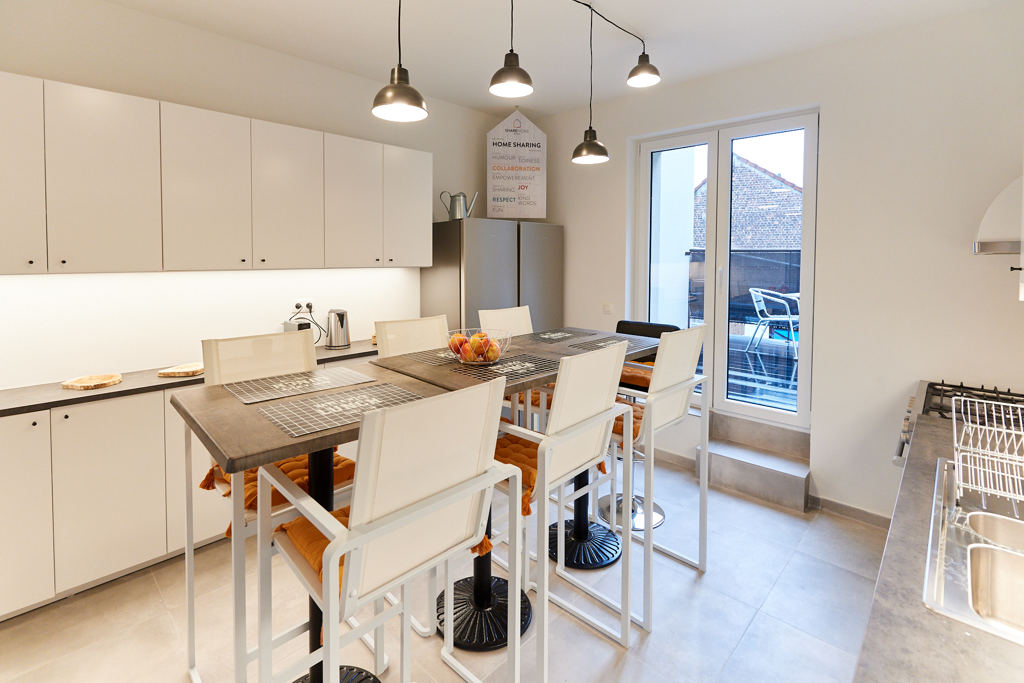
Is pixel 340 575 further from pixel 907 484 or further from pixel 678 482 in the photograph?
pixel 678 482

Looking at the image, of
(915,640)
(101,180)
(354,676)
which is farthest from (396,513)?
(101,180)

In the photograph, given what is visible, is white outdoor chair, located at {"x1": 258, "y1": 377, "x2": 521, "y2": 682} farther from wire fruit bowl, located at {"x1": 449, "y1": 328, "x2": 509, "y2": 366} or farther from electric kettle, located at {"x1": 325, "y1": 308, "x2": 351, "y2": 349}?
electric kettle, located at {"x1": 325, "y1": 308, "x2": 351, "y2": 349}

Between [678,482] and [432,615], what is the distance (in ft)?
6.84

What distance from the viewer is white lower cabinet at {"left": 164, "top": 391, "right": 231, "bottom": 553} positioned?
2.49 metres

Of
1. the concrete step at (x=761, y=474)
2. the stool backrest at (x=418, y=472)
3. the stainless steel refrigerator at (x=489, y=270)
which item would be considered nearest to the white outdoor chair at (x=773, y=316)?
the concrete step at (x=761, y=474)

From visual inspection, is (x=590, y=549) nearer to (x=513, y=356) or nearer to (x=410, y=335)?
(x=513, y=356)

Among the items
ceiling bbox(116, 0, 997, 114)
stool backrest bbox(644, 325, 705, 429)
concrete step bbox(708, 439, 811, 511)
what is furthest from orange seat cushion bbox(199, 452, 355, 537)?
concrete step bbox(708, 439, 811, 511)

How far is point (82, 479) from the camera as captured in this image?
2250mm

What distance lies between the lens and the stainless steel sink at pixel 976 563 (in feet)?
2.85

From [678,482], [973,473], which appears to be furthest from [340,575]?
[678,482]

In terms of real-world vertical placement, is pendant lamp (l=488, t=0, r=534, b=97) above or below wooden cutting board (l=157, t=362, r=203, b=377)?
above

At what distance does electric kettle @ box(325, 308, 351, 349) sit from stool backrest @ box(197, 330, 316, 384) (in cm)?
100

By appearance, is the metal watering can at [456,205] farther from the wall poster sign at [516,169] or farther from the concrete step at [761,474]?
the concrete step at [761,474]

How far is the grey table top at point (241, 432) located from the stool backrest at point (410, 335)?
0.84 meters
